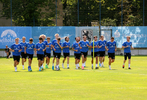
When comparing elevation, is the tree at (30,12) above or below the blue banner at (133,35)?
above

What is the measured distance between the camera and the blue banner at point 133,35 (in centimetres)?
3981

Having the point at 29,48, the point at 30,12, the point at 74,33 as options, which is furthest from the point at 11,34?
the point at 29,48

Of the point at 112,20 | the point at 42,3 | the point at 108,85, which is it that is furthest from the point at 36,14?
the point at 108,85

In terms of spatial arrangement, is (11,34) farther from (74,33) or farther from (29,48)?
(29,48)

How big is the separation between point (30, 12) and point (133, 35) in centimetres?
1363

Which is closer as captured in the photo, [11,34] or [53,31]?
[11,34]

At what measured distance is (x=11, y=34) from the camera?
1532 inches

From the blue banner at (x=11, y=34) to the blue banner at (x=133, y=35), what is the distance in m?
10.3

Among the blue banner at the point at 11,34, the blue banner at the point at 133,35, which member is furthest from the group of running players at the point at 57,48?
the blue banner at the point at 133,35

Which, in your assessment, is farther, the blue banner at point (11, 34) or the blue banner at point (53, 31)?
the blue banner at point (53, 31)

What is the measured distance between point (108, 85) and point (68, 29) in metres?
27.0

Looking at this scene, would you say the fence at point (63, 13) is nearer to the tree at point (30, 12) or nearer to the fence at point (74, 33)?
the tree at point (30, 12)

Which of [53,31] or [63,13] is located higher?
[63,13]

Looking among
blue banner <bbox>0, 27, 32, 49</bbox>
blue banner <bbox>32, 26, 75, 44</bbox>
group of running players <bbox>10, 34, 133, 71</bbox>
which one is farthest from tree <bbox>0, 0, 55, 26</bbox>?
group of running players <bbox>10, 34, 133, 71</bbox>
